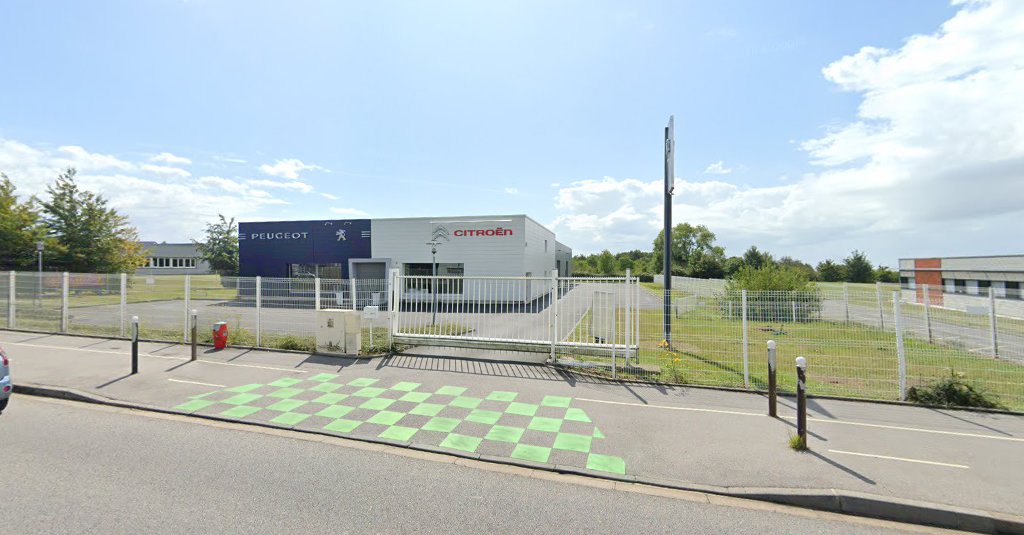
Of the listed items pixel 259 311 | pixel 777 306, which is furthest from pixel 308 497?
pixel 777 306

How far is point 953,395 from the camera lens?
6500 millimetres

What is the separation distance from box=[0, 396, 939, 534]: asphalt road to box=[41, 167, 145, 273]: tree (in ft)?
83.0

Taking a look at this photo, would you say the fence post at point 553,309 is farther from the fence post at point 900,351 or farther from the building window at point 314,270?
→ the building window at point 314,270

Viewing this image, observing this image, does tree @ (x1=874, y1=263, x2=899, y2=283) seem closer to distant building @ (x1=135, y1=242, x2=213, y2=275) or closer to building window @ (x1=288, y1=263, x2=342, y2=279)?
building window @ (x1=288, y1=263, x2=342, y2=279)

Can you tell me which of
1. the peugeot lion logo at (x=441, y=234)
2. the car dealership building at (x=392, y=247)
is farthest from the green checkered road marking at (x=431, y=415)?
the peugeot lion logo at (x=441, y=234)

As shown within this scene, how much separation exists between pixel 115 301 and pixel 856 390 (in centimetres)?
1888

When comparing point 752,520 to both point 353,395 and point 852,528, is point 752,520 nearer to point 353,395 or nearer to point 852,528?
point 852,528

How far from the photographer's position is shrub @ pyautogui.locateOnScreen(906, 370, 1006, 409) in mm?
6414

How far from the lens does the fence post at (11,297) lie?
499 inches

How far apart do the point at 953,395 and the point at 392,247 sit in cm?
2632

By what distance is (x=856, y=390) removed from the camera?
287 inches

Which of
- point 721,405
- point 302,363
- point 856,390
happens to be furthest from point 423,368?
point 856,390

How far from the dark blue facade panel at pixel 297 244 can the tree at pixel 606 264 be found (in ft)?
176

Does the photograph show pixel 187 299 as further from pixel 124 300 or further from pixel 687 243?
pixel 687 243
